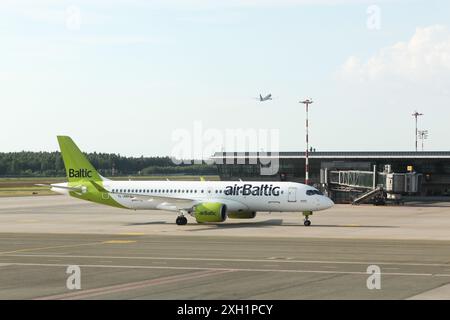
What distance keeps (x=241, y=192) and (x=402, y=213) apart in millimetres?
27965

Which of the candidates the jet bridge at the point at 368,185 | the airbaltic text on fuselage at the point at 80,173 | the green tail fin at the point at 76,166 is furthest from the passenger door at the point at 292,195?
the jet bridge at the point at 368,185

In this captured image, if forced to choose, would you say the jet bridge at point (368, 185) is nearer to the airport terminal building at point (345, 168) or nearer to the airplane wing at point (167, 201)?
the airport terminal building at point (345, 168)

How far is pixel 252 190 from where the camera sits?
223 ft

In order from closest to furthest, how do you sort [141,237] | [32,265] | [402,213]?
[32,265], [141,237], [402,213]

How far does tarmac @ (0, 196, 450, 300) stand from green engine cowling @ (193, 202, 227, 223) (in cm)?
82

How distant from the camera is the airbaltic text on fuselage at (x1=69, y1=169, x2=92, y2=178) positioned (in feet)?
240

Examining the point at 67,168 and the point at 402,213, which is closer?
the point at 67,168

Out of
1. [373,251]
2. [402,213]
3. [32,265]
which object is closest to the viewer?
[32,265]

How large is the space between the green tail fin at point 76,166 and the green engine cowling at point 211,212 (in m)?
11.4

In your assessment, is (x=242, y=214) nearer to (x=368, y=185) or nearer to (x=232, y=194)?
(x=232, y=194)

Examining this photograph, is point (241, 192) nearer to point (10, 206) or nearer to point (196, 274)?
point (196, 274)

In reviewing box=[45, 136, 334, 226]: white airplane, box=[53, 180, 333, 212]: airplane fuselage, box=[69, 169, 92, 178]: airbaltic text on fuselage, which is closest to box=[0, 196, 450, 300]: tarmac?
box=[45, 136, 334, 226]: white airplane
